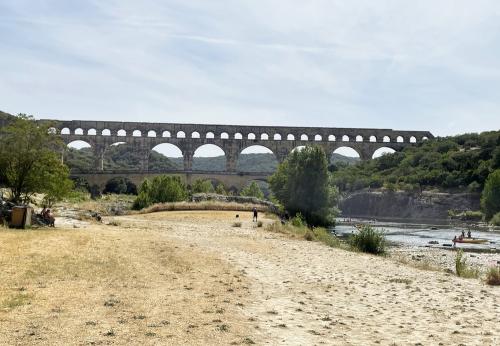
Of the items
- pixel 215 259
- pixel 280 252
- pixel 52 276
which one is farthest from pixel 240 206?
pixel 52 276

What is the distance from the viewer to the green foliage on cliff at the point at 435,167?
88.9 meters

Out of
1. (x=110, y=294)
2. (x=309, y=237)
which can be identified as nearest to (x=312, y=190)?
(x=309, y=237)

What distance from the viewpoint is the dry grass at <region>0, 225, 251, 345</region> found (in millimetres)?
7281

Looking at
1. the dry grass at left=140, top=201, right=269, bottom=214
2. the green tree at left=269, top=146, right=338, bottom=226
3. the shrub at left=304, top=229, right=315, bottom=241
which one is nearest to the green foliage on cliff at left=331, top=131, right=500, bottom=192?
the green tree at left=269, top=146, right=338, bottom=226

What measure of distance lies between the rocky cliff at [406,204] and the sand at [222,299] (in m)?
69.7

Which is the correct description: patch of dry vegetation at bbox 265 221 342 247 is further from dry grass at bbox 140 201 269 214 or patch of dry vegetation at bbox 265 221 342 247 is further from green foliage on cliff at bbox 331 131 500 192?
green foliage on cliff at bbox 331 131 500 192

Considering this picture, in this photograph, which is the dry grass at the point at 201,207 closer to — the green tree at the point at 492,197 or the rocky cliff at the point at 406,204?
the green tree at the point at 492,197

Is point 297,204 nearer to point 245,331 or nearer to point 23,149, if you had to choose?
point 23,149

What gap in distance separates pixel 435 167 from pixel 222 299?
307 feet

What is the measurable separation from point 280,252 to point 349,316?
985cm

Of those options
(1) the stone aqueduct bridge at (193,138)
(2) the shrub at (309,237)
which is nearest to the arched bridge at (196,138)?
(1) the stone aqueduct bridge at (193,138)

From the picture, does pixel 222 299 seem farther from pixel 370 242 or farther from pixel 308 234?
pixel 308 234

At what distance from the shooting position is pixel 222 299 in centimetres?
1002

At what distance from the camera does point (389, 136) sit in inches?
4092
